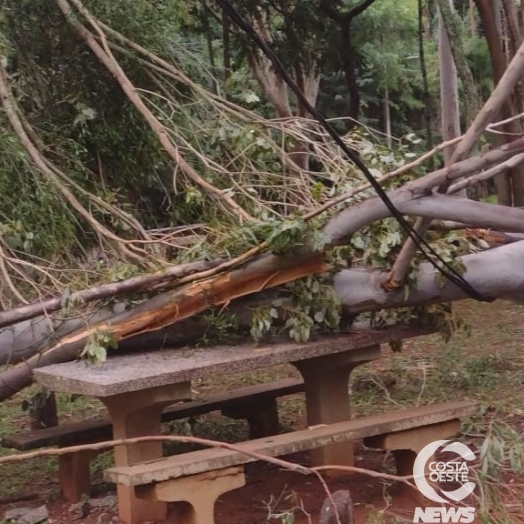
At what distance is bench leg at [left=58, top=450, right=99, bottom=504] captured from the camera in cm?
496

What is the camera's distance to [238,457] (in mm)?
4020

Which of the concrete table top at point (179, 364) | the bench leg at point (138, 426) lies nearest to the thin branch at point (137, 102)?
the concrete table top at point (179, 364)

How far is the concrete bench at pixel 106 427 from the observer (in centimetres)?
500

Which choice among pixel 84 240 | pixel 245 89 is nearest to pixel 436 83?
pixel 245 89

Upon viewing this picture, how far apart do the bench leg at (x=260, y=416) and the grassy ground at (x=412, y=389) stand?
32 centimetres

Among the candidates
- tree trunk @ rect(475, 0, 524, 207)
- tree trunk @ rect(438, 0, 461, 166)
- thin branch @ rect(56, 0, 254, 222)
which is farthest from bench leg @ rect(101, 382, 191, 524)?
tree trunk @ rect(438, 0, 461, 166)

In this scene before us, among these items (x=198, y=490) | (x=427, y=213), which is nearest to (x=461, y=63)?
(x=427, y=213)

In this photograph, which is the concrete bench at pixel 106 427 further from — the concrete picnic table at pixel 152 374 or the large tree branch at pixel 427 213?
the large tree branch at pixel 427 213

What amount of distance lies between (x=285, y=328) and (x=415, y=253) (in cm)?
75

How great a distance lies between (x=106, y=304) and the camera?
15.4 feet

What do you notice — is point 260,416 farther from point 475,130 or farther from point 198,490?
point 475,130

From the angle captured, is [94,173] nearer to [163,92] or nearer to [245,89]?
[163,92]

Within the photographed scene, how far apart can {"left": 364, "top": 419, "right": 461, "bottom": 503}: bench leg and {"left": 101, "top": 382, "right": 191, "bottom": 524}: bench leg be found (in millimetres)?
971

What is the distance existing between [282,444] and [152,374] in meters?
0.66
